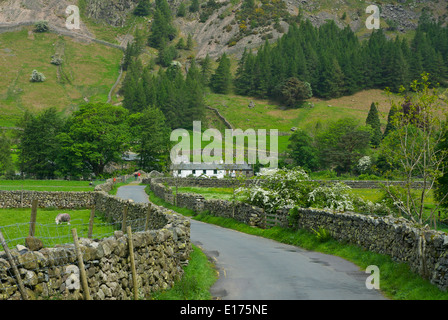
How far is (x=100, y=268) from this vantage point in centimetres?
1105

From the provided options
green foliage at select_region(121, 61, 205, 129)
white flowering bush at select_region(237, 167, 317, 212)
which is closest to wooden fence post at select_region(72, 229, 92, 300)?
white flowering bush at select_region(237, 167, 317, 212)

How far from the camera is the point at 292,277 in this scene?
1638 cm

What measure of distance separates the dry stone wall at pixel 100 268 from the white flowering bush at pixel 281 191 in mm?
15956

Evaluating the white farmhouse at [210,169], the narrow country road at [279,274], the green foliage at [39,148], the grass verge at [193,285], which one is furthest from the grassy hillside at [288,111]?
the grass verge at [193,285]

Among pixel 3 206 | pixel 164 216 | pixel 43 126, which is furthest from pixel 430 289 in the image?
pixel 43 126

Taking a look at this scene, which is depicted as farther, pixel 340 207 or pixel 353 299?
pixel 340 207

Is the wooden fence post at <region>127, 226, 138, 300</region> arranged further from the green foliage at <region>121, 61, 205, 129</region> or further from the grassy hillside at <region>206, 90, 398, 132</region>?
the green foliage at <region>121, 61, 205, 129</region>

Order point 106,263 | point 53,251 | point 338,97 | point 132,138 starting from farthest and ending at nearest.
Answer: point 338,97 < point 132,138 < point 106,263 < point 53,251

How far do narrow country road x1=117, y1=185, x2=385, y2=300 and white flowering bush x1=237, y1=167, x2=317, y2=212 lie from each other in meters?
6.19

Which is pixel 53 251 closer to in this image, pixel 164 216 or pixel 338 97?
pixel 164 216

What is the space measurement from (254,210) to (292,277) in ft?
53.1

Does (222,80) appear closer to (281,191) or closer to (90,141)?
(90,141)

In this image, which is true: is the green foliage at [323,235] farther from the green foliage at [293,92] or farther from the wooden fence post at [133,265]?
the green foliage at [293,92]
